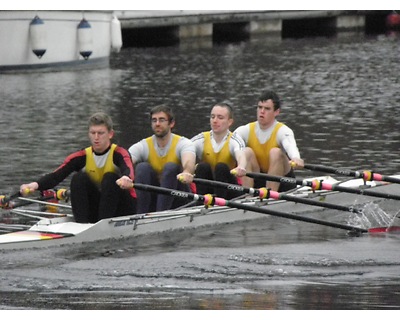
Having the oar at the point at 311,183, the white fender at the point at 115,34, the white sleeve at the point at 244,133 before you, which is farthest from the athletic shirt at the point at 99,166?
the white fender at the point at 115,34

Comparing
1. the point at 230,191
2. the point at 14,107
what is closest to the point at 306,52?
the point at 14,107

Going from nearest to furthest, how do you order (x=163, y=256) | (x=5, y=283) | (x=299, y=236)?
(x=5, y=283), (x=163, y=256), (x=299, y=236)

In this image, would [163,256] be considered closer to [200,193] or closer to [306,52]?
[200,193]

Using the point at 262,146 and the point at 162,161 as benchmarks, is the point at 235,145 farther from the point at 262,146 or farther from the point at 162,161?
the point at 162,161

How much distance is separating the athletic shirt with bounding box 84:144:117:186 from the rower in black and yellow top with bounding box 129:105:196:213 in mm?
591

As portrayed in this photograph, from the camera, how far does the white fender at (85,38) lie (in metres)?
31.3

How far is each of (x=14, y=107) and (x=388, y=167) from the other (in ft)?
31.2

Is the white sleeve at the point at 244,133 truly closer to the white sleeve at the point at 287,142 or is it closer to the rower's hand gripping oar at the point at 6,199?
the white sleeve at the point at 287,142

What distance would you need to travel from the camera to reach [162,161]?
12688 mm

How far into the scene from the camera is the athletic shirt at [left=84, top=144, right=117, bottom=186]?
1194 cm

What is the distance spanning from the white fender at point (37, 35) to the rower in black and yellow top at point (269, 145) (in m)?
17.3

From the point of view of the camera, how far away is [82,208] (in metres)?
11.8

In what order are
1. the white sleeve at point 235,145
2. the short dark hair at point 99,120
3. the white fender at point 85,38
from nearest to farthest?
1. the short dark hair at point 99,120
2. the white sleeve at point 235,145
3. the white fender at point 85,38

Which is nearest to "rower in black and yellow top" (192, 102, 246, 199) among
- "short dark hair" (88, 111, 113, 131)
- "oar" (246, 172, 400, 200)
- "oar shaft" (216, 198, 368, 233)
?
"oar" (246, 172, 400, 200)
